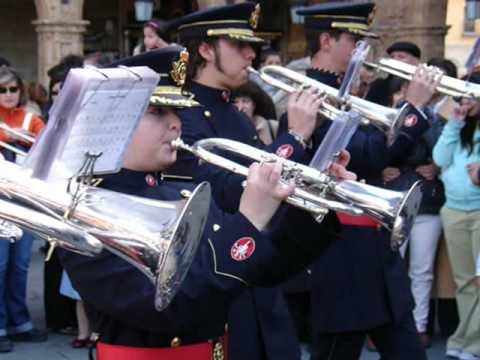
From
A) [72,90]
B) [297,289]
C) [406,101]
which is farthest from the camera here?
[297,289]

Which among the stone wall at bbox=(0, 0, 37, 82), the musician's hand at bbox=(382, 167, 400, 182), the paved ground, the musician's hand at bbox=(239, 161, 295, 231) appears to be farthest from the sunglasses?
the stone wall at bbox=(0, 0, 37, 82)

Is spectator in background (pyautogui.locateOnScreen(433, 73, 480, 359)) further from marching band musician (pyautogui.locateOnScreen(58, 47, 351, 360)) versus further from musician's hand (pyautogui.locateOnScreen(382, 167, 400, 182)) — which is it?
marching band musician (pyautogui.locateOnScreen(58, 47, 351, 360))

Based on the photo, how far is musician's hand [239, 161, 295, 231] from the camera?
2.73 meters

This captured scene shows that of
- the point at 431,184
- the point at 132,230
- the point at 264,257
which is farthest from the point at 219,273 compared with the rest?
the point at 431,184

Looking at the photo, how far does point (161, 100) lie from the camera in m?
2.95

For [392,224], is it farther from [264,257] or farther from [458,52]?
[458,52]

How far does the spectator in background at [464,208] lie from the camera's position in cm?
635

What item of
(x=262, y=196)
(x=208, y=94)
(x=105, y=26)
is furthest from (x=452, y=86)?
(x=105, y=26)

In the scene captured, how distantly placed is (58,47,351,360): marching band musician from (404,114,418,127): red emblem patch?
5.24ft

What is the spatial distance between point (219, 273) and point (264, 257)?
0.41ft

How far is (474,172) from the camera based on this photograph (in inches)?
247

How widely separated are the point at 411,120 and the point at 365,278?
735 millimetres

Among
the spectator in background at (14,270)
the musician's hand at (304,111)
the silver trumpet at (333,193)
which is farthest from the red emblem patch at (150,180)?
the spectator in background at (14,270)

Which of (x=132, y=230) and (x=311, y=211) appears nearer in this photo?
(x=132, y=230)
